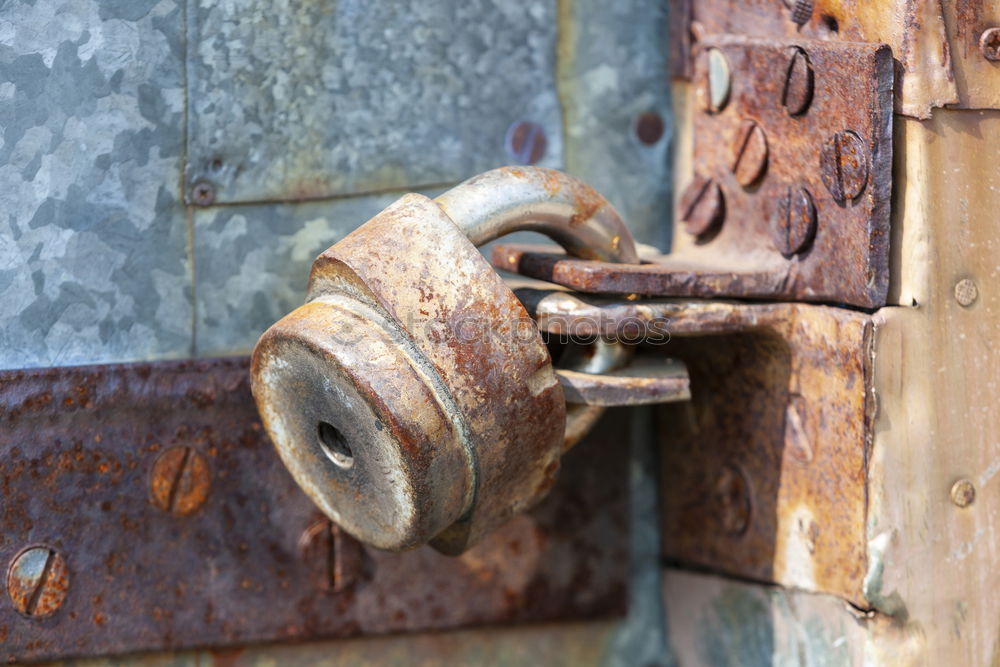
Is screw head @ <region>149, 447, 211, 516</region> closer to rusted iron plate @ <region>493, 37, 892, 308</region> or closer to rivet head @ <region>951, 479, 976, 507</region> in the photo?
rusted iron plate @ <region>493, 37, 892, 308</region>

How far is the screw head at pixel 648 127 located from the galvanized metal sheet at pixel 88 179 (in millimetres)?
499

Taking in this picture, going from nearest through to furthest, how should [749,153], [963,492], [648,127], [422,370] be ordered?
[422,370], [963,492], [749,153], [648,127]

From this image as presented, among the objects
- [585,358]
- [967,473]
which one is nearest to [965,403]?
[967,473]

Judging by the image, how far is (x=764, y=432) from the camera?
3.50ft

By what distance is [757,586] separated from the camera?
1.11 metres

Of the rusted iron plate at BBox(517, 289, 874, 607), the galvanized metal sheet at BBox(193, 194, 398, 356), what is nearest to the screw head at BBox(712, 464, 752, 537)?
the rusted iron plate at BBox(517, 289, 874, 607)

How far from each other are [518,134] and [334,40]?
22 cm

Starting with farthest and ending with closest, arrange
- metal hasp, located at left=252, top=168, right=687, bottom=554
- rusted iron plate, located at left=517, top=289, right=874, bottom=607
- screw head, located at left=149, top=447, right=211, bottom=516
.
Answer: screw head, located at left=149, top=447, right=211, bottom=516, rusted iron plate, located at left=517, top=289, right=874, bottom=607, metal hasp, located at left=252, top=168, right=687, bottom=554

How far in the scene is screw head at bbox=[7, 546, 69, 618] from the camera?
0.99 m

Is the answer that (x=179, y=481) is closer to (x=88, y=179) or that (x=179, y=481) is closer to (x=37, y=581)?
(x=37, y=581)

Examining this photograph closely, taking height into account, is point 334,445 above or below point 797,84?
below

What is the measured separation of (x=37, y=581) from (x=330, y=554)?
28cm

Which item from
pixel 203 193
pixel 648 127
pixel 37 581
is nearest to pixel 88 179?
pixel 203 193

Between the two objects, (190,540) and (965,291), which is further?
(190,540)
